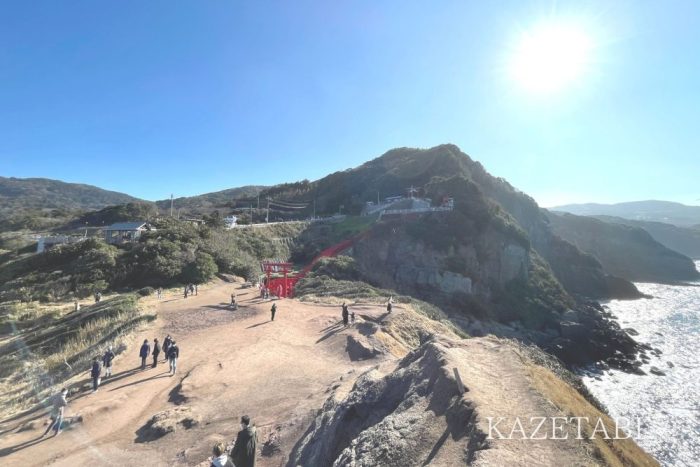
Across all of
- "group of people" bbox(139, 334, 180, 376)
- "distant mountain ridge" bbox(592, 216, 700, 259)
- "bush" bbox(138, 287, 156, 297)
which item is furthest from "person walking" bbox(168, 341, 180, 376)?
"distant mountain ridge" bbox(592, 216, 700, 259)

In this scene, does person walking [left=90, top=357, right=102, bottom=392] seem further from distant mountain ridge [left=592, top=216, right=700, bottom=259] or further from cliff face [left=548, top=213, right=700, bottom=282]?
distant mountain ridge [left=592, top=216, right=700, bottom=259]

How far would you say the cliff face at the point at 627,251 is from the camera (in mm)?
104625

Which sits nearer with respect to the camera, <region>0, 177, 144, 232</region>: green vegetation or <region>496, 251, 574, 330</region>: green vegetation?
<region>496, 251, 574, 330</region>: green vegetation

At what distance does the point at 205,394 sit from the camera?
13.6 m

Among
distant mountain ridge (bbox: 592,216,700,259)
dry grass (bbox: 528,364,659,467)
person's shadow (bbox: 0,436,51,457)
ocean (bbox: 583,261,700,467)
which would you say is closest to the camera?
dry grass (bbox: 528,364,659,467)

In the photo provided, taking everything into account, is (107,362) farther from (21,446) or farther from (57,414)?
(21,446)

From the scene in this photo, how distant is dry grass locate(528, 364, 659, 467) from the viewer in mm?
5156

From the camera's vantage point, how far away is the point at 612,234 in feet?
399

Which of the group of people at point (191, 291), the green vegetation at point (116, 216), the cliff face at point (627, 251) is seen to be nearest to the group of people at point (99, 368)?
the group of people at point (191, 291)

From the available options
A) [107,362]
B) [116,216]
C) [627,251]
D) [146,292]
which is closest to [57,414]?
[107,362]

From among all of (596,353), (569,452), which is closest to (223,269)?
(569,452)

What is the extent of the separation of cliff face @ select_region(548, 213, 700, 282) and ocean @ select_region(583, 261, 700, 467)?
49938mm

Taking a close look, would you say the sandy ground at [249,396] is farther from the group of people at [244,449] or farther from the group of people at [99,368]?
the group of people at [244,449]

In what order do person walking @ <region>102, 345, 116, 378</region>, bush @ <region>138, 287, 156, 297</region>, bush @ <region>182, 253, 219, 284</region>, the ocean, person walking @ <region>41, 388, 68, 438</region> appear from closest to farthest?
person walking @ <region>41, 388, 68, 438</region>, person walking @ <region>102, 345, 116, 378</region>, the ocean, bush @ <region>138, 287, 156, 297</region>, bush @ <region>182, 253, 219, 284</region>
